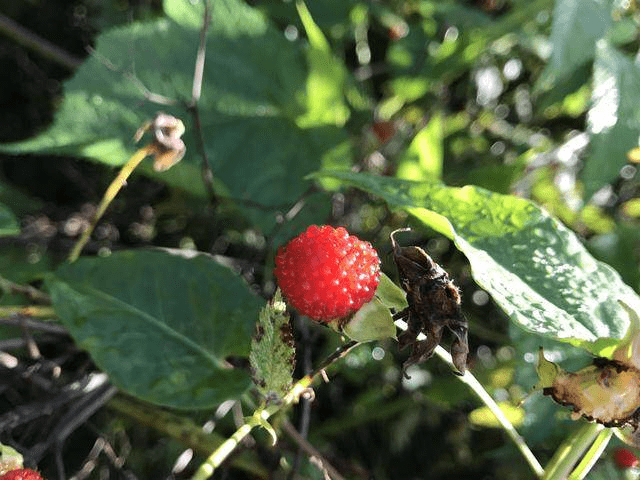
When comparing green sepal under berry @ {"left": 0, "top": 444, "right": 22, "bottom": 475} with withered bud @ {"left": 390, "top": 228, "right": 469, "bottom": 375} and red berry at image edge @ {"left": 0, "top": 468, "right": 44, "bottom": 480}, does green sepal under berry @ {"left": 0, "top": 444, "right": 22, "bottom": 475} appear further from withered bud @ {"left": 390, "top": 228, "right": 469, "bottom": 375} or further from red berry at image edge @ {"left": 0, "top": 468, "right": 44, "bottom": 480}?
withered bud @ {"left": 390, "top": 228, "right": 469, "bottom": 375}

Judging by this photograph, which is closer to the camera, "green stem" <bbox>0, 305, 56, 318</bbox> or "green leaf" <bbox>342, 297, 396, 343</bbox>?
"green leaf" <bbox>342, 297, 396, 343</bbox>

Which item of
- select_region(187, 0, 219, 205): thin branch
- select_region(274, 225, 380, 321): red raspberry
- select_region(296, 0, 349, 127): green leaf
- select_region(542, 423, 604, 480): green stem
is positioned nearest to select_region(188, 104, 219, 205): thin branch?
select_region(187, 0, 219, 205): thin branch

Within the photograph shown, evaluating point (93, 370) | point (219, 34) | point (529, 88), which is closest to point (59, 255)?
point (93, 370)

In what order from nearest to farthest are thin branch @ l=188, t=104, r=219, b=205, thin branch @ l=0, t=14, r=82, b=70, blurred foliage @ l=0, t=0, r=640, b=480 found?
blurred foliage @ l=0, t=0, r=640, b=480 → thin branch @ l=188, t=104, r=219, b=205 → thin branch @ l=0, t=14, r=82, b=70

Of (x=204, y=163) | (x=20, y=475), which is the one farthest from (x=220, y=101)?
(x=20, y=475)

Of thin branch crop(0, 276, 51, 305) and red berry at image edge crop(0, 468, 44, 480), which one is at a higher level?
red berry at image edge crop(0, 468, 44, 480)


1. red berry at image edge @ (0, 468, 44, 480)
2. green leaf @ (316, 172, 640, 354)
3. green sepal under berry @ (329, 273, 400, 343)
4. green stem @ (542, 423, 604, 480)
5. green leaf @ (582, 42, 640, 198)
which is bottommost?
red berry at image edge @ (0, 468, 44, 480)

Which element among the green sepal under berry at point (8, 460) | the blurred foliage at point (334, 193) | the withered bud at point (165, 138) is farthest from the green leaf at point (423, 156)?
the green sepal under berry at point (8, 460)

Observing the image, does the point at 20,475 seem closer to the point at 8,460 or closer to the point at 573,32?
the point at 8,460
